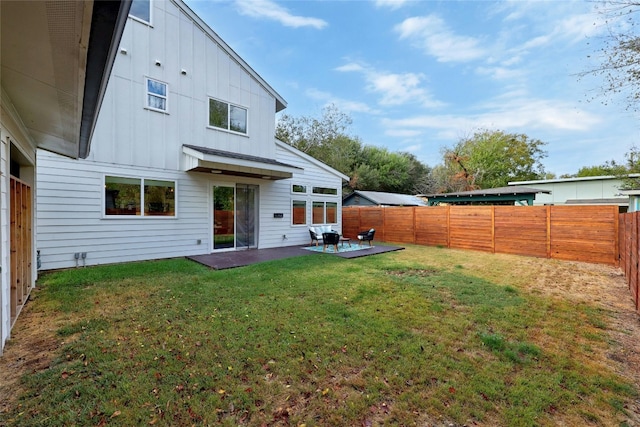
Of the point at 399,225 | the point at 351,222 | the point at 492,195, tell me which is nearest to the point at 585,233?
the point at 492,195

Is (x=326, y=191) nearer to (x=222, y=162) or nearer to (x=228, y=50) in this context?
(x=222, y=162)

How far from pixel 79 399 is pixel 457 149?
3164 cm

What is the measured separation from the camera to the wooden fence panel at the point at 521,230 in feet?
31.9

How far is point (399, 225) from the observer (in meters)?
13.7

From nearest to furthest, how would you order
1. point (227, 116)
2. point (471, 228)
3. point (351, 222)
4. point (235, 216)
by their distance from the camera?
point (227, 116)
point (235, 216)
point (471, 228)
point (351, 222)

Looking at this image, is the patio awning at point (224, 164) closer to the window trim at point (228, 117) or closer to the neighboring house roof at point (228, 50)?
the window trim at point (228, 117)

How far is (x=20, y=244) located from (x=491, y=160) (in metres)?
33.5

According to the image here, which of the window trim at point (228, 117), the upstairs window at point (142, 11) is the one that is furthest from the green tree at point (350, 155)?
the upstairs window at point (142, 11)

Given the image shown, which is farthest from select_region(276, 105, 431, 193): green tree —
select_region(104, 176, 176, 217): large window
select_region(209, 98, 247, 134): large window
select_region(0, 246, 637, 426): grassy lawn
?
select_region(0, 246, 637, 426): grassy lawn

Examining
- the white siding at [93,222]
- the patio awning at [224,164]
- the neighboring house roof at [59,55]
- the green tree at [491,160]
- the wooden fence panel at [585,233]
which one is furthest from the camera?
the green tree at [491,160]

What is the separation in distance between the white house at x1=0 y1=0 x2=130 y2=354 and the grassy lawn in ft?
3.19

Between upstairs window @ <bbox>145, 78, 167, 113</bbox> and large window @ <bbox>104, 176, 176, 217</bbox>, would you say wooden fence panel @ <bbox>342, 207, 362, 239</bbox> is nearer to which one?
large window @ <bbox>104, 176, 176, 217</bbox>

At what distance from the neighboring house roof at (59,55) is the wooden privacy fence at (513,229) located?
11973 mm

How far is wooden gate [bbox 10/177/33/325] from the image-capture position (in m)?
3.95
